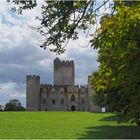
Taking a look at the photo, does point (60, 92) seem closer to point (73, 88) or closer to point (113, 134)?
point (73, 88)

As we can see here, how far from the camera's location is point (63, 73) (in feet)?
450

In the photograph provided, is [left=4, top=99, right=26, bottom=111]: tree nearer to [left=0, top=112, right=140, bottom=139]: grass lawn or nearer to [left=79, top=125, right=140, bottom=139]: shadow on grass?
[left=0, top=112, right=140, bottom=139]: grass lawn

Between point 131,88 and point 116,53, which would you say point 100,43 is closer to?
point 116,53

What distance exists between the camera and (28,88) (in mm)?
132000

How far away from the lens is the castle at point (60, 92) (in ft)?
435

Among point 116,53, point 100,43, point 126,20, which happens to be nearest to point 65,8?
point 100,43

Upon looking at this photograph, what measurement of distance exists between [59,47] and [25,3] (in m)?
1.23

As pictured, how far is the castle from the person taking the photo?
435 feet

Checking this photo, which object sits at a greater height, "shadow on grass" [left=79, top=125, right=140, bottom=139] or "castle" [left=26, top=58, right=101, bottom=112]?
"castle" [left=26, top=58, right=101, bottom=112]

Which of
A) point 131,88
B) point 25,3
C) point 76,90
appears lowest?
point 131,88

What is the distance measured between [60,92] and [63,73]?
18.6 feet

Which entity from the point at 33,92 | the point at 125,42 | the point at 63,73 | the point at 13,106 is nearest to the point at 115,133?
the point at 125,42

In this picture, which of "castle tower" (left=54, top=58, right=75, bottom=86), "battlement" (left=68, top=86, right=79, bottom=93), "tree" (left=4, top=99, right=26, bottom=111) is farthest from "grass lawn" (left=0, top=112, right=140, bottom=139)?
"castle tower" (left=54, top=58, right=75, bottom=86)

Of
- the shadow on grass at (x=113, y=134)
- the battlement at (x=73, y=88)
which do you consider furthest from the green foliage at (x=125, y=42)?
the battlement at (x=73, y=88)
